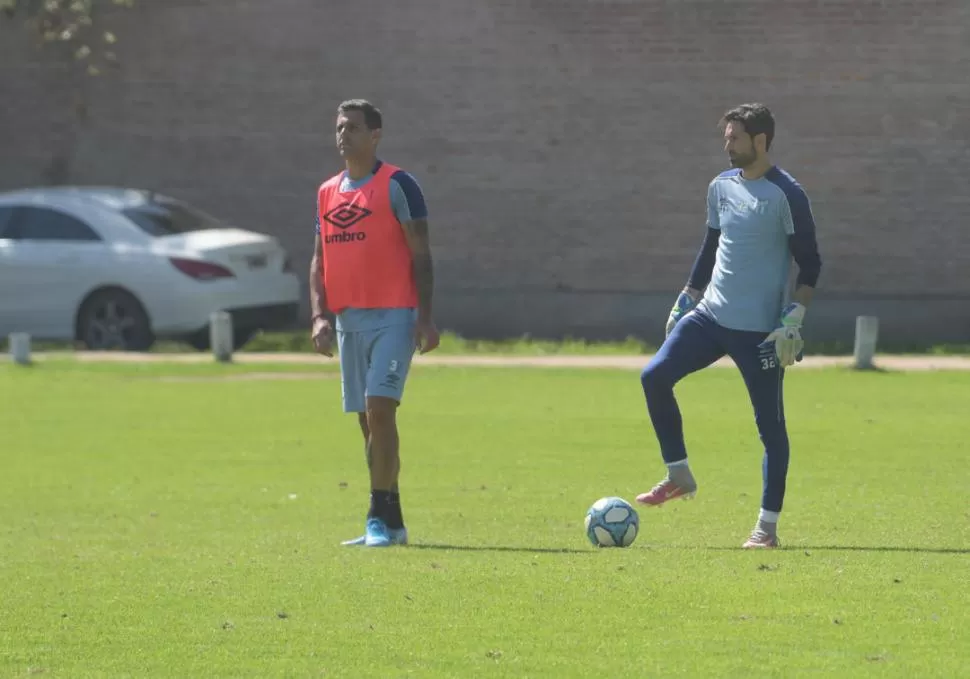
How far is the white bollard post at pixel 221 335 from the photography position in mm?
20125

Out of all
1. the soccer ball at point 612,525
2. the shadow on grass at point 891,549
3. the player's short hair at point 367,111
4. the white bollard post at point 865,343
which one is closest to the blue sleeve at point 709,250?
the soccer ball at point 612,525

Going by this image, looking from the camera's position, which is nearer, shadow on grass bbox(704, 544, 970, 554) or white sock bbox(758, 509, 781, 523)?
shadow on grass bbox(704, 544, 970, 554)

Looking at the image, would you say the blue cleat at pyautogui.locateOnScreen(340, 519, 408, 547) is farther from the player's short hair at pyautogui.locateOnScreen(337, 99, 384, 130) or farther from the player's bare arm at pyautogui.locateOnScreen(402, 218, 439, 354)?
the player's short hair at pyautogui.locateOnScreen(337, 99, 384, 130)

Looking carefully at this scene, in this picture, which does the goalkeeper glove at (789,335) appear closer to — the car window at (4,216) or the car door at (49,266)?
the car door at (49,266)

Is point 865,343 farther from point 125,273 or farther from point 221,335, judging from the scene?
point 125,273

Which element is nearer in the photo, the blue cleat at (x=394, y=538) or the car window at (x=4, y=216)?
the blue cleat at (x=394, y=538)

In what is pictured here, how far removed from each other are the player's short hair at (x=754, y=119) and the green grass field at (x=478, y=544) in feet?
6.13

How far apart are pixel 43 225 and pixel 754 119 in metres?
14.5

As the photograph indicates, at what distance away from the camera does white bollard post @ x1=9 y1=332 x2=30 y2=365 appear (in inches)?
801

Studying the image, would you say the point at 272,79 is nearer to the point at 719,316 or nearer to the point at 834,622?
the point at 719,316

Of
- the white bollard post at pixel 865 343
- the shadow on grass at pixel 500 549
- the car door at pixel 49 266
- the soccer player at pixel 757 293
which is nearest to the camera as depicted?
the soccer player at pixel 757 293

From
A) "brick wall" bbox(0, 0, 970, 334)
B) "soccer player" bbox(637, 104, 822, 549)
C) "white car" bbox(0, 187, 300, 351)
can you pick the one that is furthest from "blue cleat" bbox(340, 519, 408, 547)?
"brick wall" bbox(0, 0, 970, 334)

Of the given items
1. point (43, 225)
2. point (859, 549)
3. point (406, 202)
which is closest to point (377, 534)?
point (406, 202)

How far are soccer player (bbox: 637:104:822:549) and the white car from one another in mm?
12686
